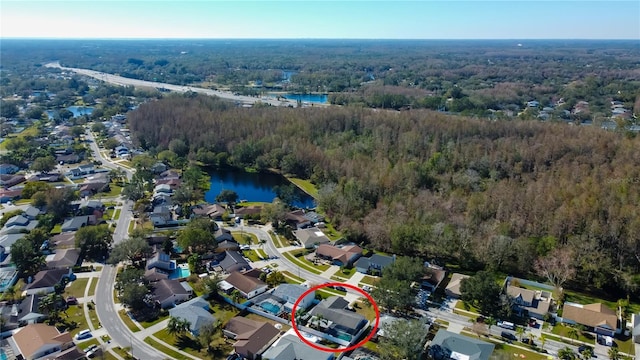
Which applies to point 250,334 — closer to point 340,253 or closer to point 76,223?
point 340,253

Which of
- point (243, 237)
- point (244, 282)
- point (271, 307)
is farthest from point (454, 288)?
point (243, 237)

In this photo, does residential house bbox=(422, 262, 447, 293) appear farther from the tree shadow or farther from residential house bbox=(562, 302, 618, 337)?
the tree shadow

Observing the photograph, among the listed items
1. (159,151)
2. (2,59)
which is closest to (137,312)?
(159,151)

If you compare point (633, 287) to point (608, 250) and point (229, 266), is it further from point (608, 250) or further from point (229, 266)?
point (229, 266)

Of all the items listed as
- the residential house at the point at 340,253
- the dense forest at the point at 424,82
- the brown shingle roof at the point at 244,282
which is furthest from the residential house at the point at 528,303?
the dense forest at the point at 424,82

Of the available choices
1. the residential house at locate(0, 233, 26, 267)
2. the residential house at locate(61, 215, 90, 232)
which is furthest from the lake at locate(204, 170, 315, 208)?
the residential house at locate(0, 233, 26, 267)
